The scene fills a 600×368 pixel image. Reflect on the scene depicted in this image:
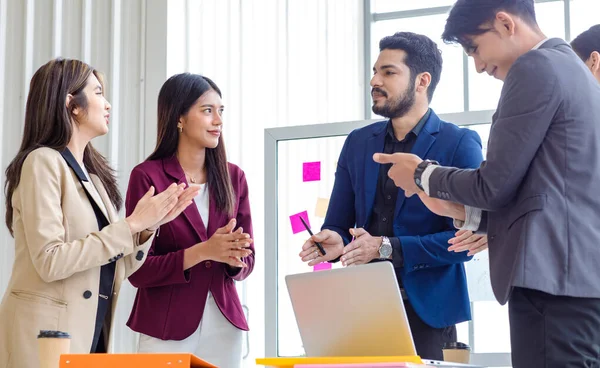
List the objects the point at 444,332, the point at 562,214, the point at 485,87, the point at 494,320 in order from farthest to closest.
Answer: the point at 485,87 → the point at 494,320 → the point at 444,332 → the point at 562,214

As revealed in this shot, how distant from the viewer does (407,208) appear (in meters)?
2.79

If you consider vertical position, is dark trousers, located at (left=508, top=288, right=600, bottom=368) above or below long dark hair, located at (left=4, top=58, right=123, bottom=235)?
below

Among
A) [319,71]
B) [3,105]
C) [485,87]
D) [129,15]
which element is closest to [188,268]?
[3,105]

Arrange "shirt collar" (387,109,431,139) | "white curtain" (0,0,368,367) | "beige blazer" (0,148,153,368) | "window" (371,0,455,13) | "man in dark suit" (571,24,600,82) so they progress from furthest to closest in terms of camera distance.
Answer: "window" (371,0,455,13) → "white curtain" (0,0,368,367) → "shirt collar" (387,109,431,139) → "man in dark suit" (571,24,600,82) → "beige blazer" (0,148,153,368)

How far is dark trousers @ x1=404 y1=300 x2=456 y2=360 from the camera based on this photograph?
2629 millimetres

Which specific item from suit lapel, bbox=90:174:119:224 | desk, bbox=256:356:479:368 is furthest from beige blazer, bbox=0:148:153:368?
desk, bbox=256:356:479:368

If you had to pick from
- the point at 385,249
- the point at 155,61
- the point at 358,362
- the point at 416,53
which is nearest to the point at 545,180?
the point at 358,362

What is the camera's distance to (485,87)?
22.7ft

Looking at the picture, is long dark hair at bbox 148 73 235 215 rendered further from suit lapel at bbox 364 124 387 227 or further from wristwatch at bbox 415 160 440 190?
wristwatch at bbox 415 160 440 190

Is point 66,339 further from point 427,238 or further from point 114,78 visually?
point 114,78

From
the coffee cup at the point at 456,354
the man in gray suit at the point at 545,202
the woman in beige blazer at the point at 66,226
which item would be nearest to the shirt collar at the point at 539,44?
the man in gray suit at the point at 545,202

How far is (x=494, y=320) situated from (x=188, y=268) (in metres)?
1.48

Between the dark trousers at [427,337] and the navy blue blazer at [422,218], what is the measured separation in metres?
0.03

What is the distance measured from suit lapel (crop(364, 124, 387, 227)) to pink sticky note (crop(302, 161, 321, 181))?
965 mm
